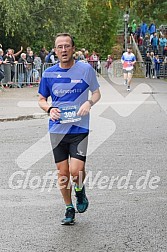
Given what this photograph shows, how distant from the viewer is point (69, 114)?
7.37m

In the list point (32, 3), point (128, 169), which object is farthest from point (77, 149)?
point (32, 3)

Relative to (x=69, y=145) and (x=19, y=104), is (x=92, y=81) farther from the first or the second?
(x=19, y=104)

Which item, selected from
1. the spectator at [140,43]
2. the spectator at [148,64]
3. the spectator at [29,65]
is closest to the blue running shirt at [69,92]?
the spectator at [29,65]

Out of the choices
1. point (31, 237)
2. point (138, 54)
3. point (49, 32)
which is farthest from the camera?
point (138, 54)

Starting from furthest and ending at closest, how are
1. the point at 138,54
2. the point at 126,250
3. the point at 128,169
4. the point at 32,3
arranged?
the point at 138,54 → the point at 32,3 → the point at 128,169 → the point at 126,250

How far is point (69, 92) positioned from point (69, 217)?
4.35ft

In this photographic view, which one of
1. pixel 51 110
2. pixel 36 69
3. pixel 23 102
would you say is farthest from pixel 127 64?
pixel 51 110

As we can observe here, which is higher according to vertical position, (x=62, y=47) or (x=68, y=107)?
(x=62, y=47)

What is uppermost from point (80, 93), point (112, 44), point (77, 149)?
point (80, 93)

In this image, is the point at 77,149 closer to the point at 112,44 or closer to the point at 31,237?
the point at 31,237

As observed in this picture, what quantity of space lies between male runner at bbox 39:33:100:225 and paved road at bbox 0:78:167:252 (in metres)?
0.47

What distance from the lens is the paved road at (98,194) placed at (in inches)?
265

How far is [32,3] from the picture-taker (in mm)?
38500

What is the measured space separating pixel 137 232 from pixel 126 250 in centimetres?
66
